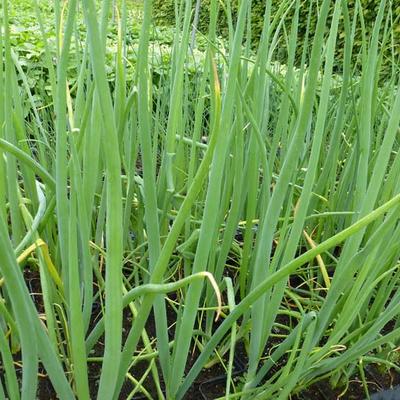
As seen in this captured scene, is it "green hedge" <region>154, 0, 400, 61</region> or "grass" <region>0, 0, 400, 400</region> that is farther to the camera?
"green hedge" <region>154, 0, 400, 61</region>

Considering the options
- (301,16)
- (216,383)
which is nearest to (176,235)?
(216,383)

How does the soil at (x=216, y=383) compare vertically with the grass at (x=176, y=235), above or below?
below

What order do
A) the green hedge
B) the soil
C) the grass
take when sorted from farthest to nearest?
the green hedge → the soil → the grass

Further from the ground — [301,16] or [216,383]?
[301,16]

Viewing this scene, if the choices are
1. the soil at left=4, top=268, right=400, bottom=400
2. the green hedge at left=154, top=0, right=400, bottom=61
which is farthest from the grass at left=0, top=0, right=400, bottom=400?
the green hedge at left=154, top=0, right=400, bottom=61

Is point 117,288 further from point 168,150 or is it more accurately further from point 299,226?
point 168,150

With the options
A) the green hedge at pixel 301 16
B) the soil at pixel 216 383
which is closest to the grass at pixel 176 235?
the soil at pixel 216 383

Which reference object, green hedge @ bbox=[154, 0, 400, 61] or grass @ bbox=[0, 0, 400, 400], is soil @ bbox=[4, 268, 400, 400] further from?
green hedge @ bbox=[154, 0, 400, 61]

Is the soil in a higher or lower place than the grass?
lower

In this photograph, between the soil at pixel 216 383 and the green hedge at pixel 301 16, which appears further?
the green hedge at pixel 301 16

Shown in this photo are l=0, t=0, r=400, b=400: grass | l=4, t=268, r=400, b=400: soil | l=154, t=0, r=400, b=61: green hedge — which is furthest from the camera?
l=154, t=0, r=400, b=61: green hedge

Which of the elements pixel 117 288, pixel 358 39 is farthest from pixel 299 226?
pixel 358 39

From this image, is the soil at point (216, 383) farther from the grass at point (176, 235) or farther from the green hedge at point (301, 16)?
the green hedge at point (301, 16)

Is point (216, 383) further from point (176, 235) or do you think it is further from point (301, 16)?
point (301, 16)
